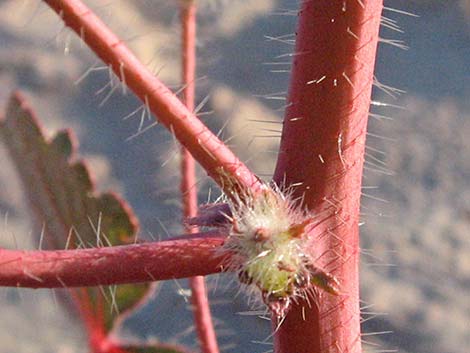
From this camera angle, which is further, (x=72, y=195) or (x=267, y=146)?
(x=267, y=146)

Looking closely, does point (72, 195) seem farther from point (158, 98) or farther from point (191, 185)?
point (158, 98)

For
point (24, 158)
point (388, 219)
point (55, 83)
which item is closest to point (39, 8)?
point (24, 158)

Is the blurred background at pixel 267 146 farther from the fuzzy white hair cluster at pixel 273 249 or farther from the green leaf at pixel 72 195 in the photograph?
the fuzzy white hair cluster at pixel 273 249

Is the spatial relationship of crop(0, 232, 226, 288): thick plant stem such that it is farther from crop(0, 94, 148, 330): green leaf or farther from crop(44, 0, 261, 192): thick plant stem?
crop(0, 94, 148, 330): green leaf

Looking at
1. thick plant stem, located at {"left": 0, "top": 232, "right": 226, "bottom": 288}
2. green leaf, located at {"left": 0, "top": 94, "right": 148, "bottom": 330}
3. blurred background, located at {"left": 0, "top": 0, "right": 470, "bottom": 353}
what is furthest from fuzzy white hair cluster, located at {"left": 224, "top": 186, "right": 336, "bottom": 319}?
blurred background, located at {"left": 0, "top": 0, "right": 470, "bottom": 353}

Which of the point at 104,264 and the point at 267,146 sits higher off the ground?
the point at 267,146

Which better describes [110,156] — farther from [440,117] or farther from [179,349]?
[179,349]

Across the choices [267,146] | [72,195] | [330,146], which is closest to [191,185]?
[72,195]
